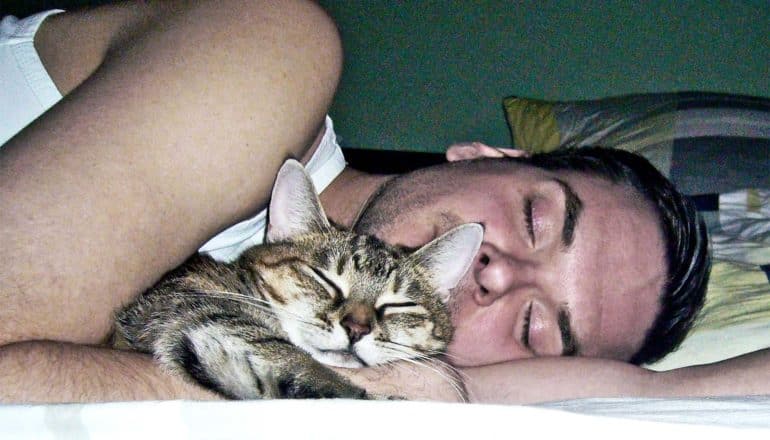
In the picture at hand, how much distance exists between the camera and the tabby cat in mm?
811

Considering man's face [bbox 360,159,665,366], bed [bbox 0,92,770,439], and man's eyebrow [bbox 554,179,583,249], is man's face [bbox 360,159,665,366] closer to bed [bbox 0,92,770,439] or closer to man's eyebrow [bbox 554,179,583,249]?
man's eyebrow [bbox 554,179,583,249]

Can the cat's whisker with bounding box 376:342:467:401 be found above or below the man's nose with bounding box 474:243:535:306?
below

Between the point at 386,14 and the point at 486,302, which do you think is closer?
the point at 486,302

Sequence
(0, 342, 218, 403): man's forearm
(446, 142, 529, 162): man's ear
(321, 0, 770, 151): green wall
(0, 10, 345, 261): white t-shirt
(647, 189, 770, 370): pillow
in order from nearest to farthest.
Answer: (0, 342, 218, 403): man's forearm < (0, 10, 345, 261): white t-shirt < (647, 189, 770, 370): pillow < (446, 142, 529, 162): man's ear < (321, 0, 770, 151): green wall

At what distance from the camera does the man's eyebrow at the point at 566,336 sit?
130 centimetres

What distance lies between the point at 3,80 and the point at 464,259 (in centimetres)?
98

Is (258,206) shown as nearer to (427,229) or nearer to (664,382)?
(427,229)

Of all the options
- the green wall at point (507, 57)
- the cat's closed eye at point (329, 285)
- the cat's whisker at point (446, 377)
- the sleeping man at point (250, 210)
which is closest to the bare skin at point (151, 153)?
the sleeping man at point (250, 210)

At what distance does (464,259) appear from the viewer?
1196mm

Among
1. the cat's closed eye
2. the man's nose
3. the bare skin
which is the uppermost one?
the bare skin

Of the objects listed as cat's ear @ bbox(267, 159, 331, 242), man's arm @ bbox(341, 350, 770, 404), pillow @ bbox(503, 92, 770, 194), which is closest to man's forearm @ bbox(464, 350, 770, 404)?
man's arm @ bbox(341, 350, 770, 404)

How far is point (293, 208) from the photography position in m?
1.16

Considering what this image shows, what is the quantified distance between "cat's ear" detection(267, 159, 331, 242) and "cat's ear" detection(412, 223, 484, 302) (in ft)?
0.67

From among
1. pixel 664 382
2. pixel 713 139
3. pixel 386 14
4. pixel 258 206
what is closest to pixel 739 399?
pixel 664 382
